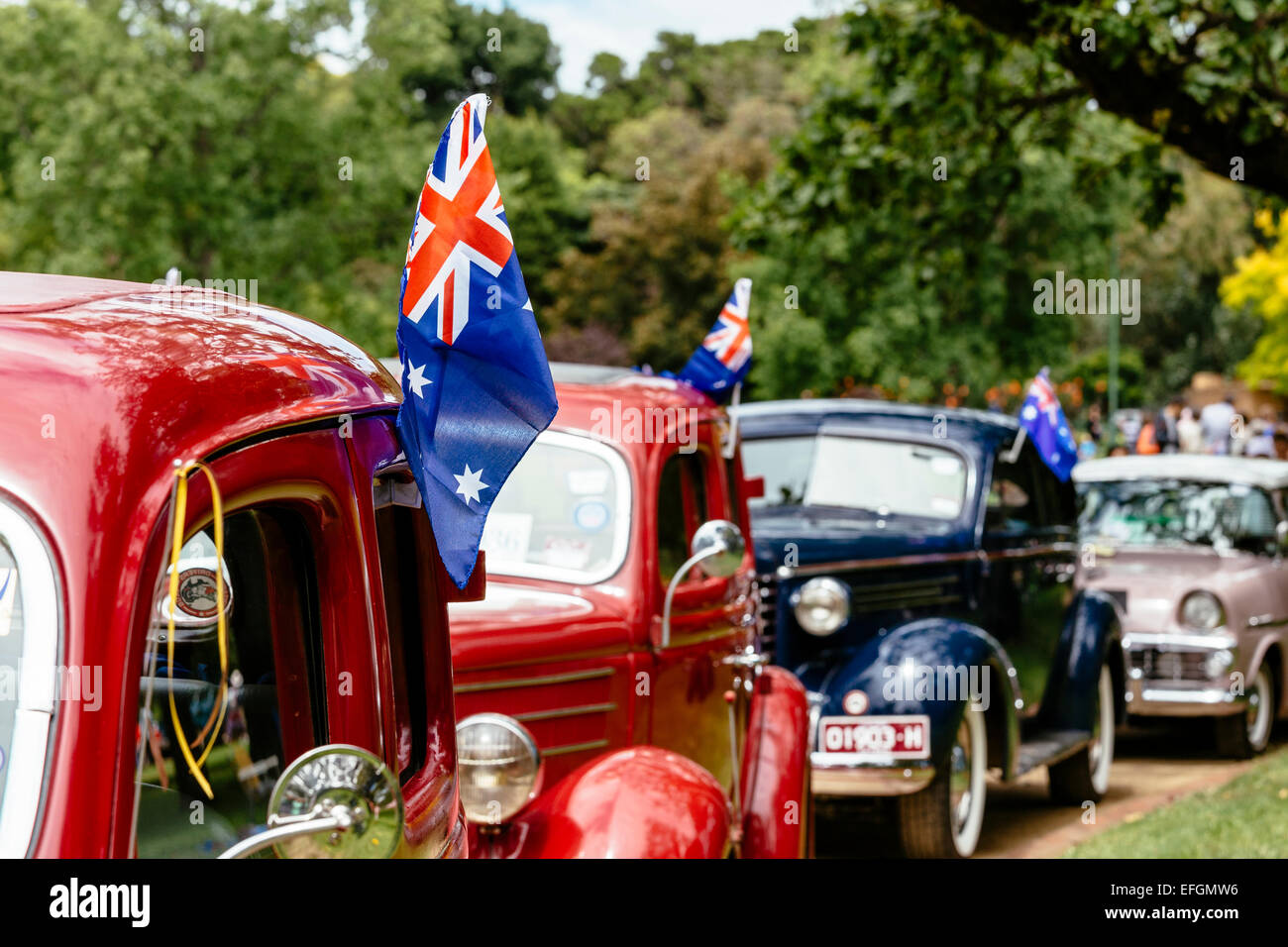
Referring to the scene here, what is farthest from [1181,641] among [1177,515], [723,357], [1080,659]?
[723,357]

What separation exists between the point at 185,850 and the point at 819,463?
694cm

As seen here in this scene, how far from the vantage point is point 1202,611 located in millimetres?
10180

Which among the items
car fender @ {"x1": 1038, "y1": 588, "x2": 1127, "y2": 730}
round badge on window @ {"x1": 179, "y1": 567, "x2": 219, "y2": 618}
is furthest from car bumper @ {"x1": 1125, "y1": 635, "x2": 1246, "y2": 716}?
round badge on window @ {"x1": 179, "y1": 567, "x2": 219, "y2": 618}

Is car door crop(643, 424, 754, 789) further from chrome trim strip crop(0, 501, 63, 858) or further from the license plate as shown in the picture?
chrome trim strip crop(0, 501, 63, 858)

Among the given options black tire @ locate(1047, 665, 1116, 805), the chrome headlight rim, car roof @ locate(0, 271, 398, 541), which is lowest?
black tire @ locate(1047, 665, 1116, 805)

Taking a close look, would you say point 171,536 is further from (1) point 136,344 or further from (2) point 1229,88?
(2) point 1229,88

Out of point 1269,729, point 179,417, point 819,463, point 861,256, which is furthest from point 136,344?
point 861,256

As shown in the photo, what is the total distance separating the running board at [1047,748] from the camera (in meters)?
8.02

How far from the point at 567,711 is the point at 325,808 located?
9.41 ft

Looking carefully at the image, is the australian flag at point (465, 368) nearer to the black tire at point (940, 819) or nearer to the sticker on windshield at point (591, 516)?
the sticker on windshield at point (591, 516)

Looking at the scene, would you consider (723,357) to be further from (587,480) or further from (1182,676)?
(1182,676)

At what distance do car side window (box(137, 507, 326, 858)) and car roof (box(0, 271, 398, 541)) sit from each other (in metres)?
0.16

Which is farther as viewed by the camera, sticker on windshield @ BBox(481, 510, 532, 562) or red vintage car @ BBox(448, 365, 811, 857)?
sticker on windshield @ BBox(481, 510, 532, 562)

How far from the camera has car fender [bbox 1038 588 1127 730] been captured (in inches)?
352
